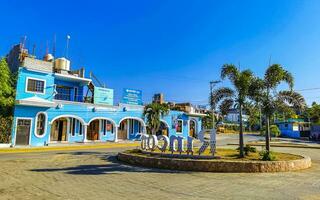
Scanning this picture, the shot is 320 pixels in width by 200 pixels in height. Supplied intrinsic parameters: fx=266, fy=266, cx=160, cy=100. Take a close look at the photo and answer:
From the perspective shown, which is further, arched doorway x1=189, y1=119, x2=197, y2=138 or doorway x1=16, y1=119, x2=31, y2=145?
arched doorway x1=189, y1=119, x2=197, y2=138

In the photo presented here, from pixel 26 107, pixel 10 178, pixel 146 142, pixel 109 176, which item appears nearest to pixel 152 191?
pixel 109 176

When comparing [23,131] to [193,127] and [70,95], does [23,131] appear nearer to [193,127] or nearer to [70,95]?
[70,95]

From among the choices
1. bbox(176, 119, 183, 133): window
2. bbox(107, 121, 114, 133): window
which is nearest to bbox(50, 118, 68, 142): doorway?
bbox(107, 121, 114, 133): window

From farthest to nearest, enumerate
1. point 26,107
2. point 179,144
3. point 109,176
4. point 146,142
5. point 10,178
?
point 26,107 → point 146,142 → point 179,144 → point 109,176 → point 10,178

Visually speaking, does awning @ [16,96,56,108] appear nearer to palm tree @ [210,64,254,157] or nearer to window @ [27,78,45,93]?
window @ [27,78,45,93]

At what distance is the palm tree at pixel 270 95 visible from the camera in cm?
1572

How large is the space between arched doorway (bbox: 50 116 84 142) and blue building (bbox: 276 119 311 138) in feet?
169

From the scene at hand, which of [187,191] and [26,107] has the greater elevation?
[26,107]

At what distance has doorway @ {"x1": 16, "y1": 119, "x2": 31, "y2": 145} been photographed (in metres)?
25.5

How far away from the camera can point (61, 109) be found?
28.8 metres

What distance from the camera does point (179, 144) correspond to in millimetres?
14633

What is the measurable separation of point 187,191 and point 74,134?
25200 millimetres

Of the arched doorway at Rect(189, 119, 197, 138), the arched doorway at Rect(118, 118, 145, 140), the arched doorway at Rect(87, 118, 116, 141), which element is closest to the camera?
the arched doorway at Rect(87, 118, 116, 141)

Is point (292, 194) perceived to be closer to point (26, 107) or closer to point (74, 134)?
point (26, 107)
